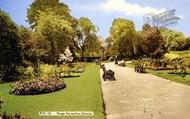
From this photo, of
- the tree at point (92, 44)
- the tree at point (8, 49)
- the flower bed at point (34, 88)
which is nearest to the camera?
the tree at point (92, 44)

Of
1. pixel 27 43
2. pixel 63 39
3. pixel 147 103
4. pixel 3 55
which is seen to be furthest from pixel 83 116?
pixel 63 39

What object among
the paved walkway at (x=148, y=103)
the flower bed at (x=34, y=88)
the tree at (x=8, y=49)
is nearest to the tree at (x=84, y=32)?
the flower bed at (x=34, y=88)

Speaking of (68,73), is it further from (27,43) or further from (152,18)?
(152,18)

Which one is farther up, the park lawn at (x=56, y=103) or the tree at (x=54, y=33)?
the tree at (x=54, y=33)

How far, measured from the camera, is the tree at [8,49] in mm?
16719

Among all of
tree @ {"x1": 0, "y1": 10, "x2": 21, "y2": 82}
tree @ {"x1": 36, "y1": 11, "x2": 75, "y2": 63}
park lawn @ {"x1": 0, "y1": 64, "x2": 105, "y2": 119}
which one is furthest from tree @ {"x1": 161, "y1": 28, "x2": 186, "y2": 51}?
park lawn @ {"x1": 0, "y1": 64, "x2": 105, "y2": 119}

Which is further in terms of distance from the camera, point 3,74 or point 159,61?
point 159,61

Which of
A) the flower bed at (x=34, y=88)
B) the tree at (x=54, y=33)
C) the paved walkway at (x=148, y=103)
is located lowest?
the paved walkway at (x=148, y=103)

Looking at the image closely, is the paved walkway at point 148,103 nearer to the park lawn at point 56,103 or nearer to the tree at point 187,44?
the park lawn at point 56,103

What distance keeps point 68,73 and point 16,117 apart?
1464 centimetres

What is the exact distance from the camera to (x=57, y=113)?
946 cm

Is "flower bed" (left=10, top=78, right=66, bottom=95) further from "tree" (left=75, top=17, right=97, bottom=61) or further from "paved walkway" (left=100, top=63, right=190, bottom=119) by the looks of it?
"paved walkway" (left=100, top=63, right=190, bottom=119)

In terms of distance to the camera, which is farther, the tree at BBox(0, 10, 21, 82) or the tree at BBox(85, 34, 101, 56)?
the tree at BBox(0, 10, 21, 82)

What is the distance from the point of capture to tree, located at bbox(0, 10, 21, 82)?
16.7 metres
